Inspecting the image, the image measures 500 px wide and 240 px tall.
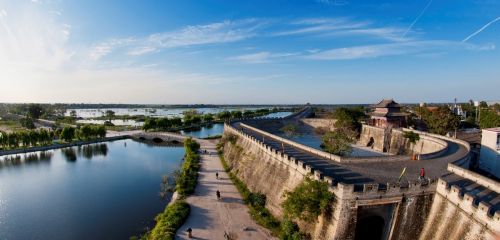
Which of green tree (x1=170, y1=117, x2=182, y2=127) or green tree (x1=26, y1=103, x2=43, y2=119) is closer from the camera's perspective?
green tree (x1=170, y1=117, x2=182, y2=127)

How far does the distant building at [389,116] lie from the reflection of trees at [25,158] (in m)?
63.3

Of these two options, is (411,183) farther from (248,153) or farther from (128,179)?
(128,179)

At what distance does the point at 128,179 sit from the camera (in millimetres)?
39875

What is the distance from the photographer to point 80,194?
1337 inches

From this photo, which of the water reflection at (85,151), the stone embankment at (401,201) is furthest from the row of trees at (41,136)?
the stone embankment at (401,201)

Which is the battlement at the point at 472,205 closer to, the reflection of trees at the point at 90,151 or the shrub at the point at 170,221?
the shrub at the point at 170,221

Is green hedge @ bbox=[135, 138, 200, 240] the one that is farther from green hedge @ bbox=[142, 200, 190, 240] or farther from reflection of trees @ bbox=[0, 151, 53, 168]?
reflection of trees @ bbox=[0, 151, 53, 168]

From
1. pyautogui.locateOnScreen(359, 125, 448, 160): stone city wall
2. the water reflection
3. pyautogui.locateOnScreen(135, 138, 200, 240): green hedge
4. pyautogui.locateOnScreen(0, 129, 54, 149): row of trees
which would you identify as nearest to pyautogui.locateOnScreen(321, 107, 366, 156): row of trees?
pyautogui.locateOnScreen(359, 125, 448, 160): stone city wall

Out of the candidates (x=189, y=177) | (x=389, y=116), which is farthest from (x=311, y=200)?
(x=389, y=116)

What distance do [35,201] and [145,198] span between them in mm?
12159

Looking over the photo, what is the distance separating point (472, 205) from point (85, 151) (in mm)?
66716

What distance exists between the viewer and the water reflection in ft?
186

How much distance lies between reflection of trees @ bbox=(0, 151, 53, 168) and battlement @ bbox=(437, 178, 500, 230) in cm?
6137

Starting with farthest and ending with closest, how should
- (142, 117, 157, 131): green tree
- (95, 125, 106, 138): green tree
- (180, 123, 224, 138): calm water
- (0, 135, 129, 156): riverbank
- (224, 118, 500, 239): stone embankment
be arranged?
1. (180, 123, 224, 138): calm water
2. (142, 117, 157, 131): green tree
3. (95, 125, 106, 138): green tree
4. (0, 135, 129, 156): riverbank
5. (224, 118, 500, 239): stone embankment
